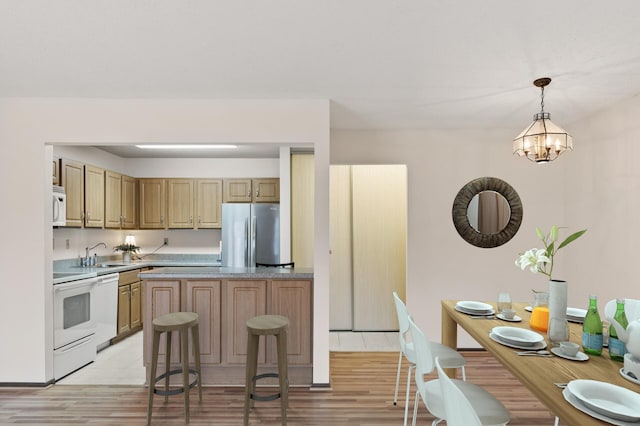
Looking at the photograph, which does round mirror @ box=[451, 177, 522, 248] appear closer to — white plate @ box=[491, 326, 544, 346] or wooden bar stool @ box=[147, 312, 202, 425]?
white plate @ box=[491, 326, 544, 346]

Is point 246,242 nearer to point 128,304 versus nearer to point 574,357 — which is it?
point 128,304

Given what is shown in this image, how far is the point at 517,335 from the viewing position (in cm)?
192

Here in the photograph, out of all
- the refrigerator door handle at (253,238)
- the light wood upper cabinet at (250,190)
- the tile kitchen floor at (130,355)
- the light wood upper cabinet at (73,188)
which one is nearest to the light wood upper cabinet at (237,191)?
the light wood upper cabinet at (250,190)

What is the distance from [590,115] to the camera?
355 cm

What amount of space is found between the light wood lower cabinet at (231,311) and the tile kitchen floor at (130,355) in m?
0.45

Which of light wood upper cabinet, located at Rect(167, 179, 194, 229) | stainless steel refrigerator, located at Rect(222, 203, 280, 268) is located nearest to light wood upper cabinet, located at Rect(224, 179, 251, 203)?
light wood upper cabinet, located at Rect(167, 179, 194, 229)

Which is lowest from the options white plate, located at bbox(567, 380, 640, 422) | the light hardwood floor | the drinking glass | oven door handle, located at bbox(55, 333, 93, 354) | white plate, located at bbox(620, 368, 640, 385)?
the light hardwood floor

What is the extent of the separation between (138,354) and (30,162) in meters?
2.26

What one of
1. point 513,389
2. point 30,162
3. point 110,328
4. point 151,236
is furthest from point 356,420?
point 151,236

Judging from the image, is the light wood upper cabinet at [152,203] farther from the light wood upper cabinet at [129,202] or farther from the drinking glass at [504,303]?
the drinking glass at [504,303]

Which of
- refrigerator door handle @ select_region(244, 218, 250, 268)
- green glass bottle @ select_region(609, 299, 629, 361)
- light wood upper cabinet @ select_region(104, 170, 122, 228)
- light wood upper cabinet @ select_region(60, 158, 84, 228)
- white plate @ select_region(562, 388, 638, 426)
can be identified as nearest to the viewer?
white plate @ select_region(562, 388, 638, 426)

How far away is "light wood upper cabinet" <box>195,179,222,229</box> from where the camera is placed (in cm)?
543

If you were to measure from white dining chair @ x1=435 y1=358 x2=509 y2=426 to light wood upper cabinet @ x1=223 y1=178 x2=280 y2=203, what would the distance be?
4.09 m

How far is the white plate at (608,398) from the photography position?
3.69 feet
